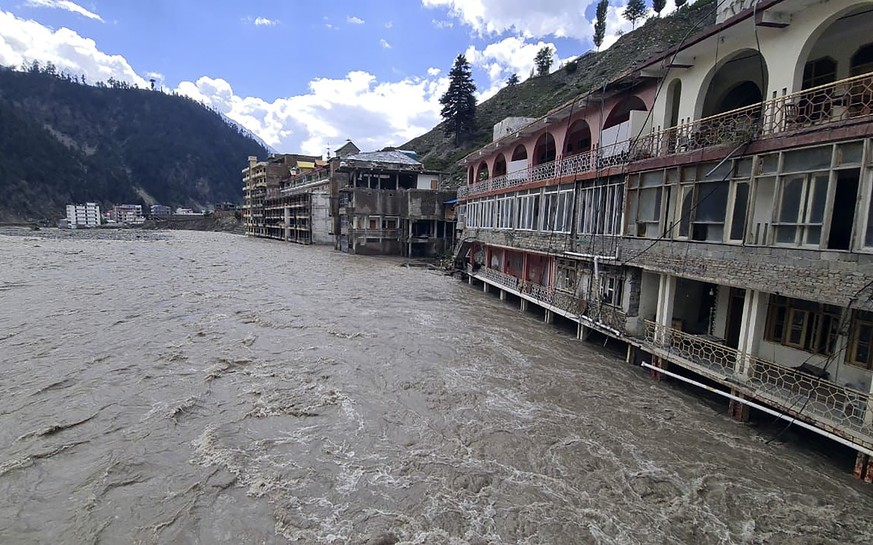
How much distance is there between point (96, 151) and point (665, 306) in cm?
20074

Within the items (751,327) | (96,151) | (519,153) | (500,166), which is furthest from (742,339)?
(96,151)

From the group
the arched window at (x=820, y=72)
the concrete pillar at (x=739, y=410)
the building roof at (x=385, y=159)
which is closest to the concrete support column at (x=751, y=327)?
the concrete pillar at (x=739, y=410)

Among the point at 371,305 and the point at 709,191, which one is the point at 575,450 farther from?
the point at 371,305

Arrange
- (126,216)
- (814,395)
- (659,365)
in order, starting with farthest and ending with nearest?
(126,216)
(659,365)
(814,395)

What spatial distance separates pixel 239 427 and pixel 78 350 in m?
8.05

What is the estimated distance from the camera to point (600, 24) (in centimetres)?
8169

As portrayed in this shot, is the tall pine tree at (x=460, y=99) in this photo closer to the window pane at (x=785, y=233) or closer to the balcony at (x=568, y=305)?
the balcony at (x=568, y=305)

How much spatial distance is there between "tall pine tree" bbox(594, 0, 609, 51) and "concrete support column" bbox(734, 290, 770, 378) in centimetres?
8614

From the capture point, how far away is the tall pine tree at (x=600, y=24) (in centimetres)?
8125

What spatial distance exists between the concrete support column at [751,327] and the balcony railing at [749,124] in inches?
136

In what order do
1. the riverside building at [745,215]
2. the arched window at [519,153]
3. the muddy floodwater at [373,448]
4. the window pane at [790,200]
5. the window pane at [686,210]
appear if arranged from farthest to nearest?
the arched window at [519,153]
the window pane at [686,210]
the window pane at [790,200]
the riverside building at [745,215]
the muddy floodwater at [373,448]

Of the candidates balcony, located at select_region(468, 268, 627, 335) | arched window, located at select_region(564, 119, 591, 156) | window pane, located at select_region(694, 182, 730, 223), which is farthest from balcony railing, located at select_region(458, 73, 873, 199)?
balcony, located at select_region(468, 268, 627, 335)

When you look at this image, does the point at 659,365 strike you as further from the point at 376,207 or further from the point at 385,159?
the point at 385,159

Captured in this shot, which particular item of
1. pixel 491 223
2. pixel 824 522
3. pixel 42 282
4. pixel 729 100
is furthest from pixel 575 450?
pixel 42 282
